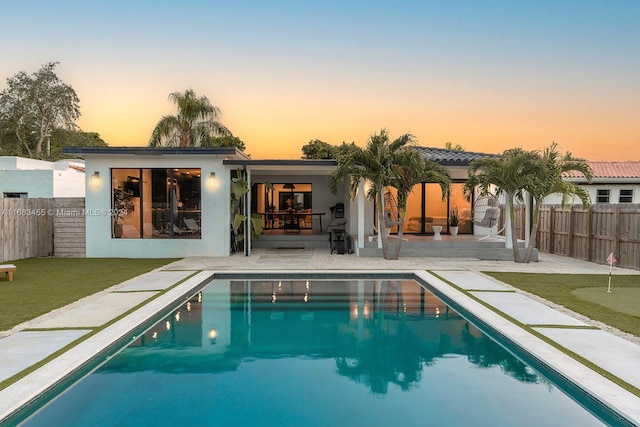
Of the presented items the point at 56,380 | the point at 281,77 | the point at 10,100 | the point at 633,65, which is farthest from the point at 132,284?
the point at 10,100

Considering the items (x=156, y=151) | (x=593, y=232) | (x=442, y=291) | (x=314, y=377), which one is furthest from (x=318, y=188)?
(x=314, y=377)

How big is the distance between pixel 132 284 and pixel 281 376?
5.28m

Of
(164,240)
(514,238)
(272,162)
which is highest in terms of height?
(272,162)

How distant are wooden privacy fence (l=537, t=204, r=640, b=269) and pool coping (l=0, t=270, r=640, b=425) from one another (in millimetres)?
6053

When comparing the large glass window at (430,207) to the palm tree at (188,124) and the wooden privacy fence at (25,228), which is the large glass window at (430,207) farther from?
the palm tree at (188,124)

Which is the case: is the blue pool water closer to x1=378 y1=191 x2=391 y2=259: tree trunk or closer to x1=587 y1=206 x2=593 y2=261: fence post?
x1=378 y1=191 x2=391 y2=259: tree trunk

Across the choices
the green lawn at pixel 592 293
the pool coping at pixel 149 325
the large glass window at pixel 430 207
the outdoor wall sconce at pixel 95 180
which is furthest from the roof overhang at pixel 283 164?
the green lawn at pixel 592 293

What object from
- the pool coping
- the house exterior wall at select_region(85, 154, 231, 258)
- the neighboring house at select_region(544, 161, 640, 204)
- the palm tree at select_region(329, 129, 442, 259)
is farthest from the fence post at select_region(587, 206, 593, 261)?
the neighboring house at select_region(544, 161, 640, 204)

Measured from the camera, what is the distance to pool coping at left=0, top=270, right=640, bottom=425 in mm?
3611

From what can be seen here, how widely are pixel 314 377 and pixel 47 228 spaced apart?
40.4 ft

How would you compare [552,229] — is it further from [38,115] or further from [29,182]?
[38,115]

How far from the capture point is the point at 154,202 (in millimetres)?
13734

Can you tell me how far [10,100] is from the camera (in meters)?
40.7

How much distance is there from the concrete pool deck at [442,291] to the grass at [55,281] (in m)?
0.36
